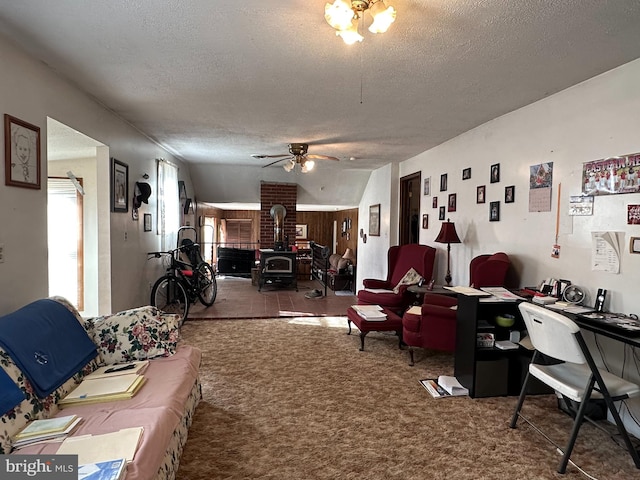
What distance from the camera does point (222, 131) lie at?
418cm

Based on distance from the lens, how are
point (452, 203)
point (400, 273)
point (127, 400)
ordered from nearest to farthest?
point (127, 400), point (452, 203), point (400, 273)

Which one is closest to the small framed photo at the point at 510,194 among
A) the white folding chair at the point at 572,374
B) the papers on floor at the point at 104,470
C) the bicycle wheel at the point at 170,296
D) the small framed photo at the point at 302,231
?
the white folding chair at the point at 572,374

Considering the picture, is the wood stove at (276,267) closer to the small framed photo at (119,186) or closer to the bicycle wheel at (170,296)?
the bicycle wheel at (170,296)

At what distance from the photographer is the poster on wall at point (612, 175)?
221 cm

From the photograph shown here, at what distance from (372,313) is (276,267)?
3688mm

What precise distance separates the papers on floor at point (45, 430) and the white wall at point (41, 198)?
0.93m

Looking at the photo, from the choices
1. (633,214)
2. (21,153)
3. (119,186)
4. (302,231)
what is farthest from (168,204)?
(302,231)

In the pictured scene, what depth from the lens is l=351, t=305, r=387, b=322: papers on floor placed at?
11.9 feet

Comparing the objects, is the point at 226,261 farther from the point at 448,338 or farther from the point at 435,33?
the point at 435,33

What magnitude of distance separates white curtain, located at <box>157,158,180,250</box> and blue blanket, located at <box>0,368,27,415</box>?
351cm

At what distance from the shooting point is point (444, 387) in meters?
2.81

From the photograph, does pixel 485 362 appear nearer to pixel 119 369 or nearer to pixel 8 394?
pixel 119 369

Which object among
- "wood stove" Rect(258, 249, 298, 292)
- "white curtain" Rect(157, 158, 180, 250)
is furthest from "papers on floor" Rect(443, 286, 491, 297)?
"wood stove" Rect(258, 249, 298, 292)

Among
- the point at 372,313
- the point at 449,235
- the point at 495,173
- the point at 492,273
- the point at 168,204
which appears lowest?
the point at 372,313
